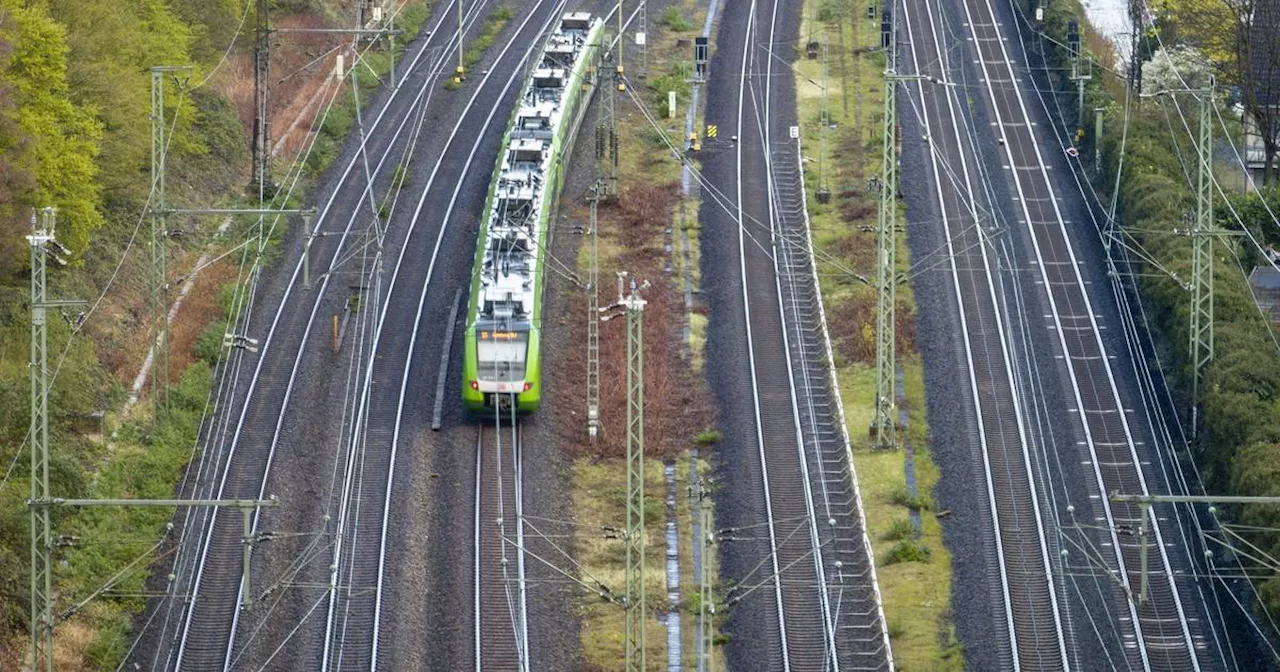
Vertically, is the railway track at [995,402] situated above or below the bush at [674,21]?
below

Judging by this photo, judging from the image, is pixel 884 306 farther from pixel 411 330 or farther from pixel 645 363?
pixel 411 330

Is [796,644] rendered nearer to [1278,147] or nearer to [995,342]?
[995,342]

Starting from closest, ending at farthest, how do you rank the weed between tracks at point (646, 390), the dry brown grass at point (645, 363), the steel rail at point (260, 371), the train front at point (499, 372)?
the steel rail at point (260, 371) < the weed between tracks at point (646, 390) < the train front at point (499, 372) < the dry brown grass at point (645, 363)

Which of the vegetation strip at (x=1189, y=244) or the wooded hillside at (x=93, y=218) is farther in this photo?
the vegetation strip at (x=1189, y=244)

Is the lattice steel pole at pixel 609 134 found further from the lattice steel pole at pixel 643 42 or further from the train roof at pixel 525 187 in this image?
the lattice steel pole at pixel 643 42

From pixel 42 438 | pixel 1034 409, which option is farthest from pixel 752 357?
pixel 42 438

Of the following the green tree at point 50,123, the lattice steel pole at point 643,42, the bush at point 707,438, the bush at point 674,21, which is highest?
the bush at point 674,21

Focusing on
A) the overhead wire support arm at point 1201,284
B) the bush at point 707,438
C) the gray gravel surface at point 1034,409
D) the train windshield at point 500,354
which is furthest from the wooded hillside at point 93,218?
the overhead wire support arm at point 1201,284
